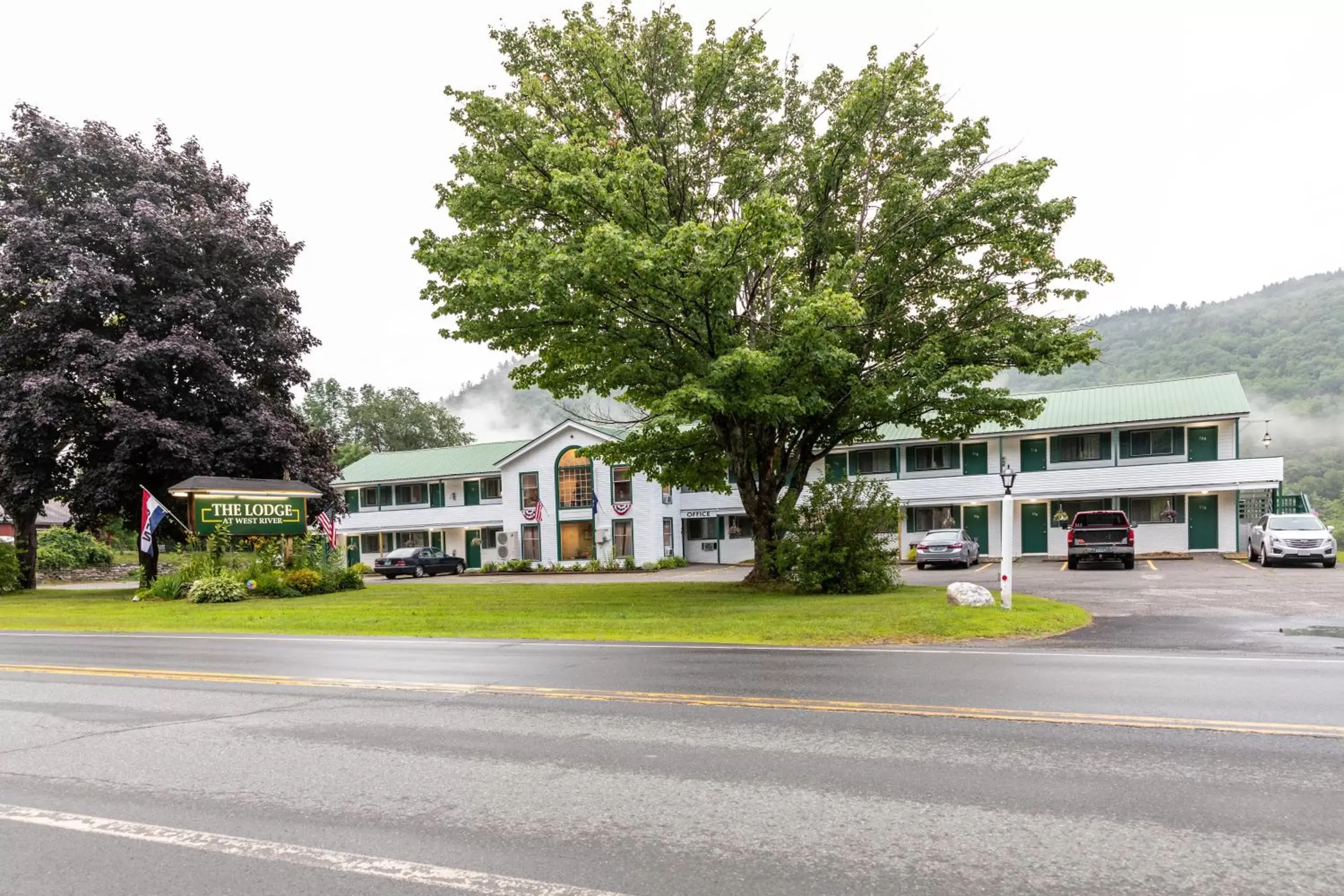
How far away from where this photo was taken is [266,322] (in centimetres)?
3578

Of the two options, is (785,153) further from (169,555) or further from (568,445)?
(169,555)

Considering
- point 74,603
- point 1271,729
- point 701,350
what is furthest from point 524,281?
point 74,603

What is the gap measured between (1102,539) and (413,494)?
126 ft

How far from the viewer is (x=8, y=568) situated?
119ft

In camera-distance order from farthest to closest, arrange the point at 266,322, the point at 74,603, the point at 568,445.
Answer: the point at 568,445 < the point at 266,322 < the point at 74,603

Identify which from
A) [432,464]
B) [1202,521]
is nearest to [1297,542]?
[1202,521]

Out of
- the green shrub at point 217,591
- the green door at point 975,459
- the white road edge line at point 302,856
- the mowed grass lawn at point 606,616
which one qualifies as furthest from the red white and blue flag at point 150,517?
the green door at point 975,459

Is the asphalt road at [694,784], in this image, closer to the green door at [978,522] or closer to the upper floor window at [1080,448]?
the upper floor window at [1080,448]

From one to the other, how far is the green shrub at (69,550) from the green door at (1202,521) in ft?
189

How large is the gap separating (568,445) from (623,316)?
1053 inches

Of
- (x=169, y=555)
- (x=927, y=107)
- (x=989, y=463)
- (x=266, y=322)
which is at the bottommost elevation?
(x=169, y=555)

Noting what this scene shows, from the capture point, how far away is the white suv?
1075 inches

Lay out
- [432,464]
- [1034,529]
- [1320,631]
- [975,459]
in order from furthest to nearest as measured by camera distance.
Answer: [432,464] < [975,459] < [1034,529] < [1320,631]

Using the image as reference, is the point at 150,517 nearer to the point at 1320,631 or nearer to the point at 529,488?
the point at 529,488
